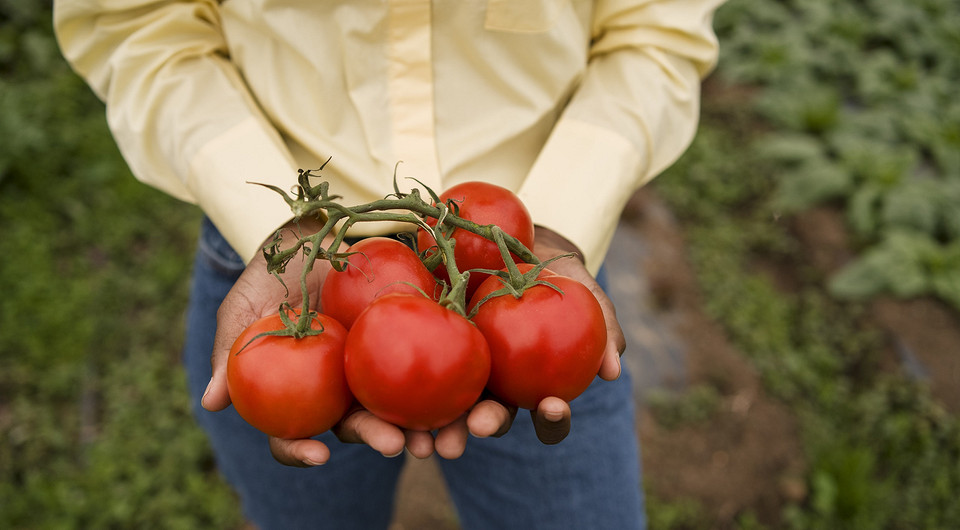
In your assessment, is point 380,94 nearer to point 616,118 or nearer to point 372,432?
point 616,118

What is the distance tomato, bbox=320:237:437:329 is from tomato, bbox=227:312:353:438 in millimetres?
70

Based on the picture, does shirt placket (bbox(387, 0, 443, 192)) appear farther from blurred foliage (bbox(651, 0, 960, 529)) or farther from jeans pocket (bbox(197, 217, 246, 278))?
blurred foliage (bbox(651, 0, 960, 529))

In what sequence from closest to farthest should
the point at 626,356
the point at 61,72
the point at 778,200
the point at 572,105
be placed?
1. the point at 572,105
2. the point at 626,356
3. the point at 778,200
4. the point at 61,72

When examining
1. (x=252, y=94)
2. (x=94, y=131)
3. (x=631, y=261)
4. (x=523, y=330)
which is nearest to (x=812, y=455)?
(x=631, y=261)

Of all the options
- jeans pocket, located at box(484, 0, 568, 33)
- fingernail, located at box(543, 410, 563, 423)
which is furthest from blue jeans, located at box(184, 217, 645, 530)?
jeans pocket, located at box(484, 0, 568, 33)

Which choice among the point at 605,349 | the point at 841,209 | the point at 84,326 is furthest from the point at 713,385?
the point at 84,326

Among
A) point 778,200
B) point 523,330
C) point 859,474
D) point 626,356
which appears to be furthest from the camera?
point 778,200

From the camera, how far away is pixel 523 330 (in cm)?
122

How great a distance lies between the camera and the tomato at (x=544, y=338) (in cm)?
121

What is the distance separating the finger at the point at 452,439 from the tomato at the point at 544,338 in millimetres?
103

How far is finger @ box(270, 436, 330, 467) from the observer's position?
121 cm

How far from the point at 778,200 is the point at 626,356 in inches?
60.2

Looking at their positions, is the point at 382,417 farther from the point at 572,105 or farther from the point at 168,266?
the point at 168,266

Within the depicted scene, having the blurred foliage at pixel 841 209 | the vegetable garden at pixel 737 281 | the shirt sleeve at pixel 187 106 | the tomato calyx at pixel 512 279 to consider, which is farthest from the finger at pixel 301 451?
the blurred foliage at pixel 841 209
